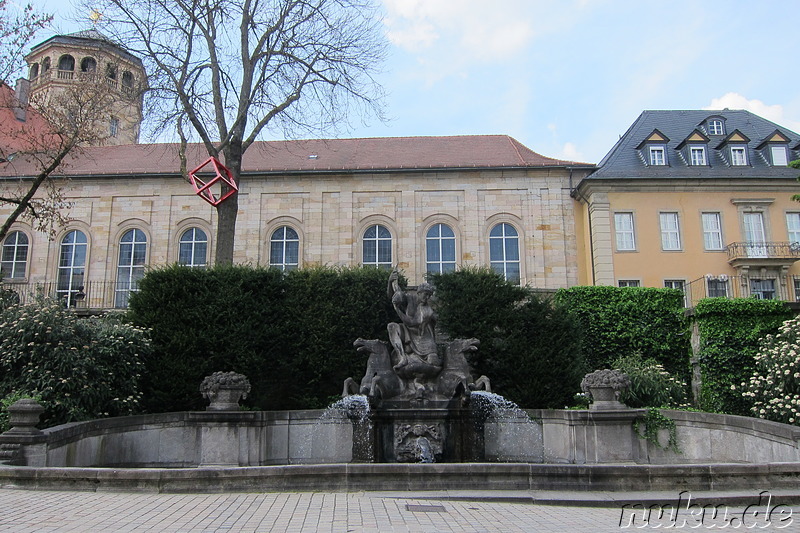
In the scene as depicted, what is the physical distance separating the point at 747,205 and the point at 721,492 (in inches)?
1034

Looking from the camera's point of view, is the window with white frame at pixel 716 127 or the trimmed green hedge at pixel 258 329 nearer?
the trimmed green hedge at pixel 258 329

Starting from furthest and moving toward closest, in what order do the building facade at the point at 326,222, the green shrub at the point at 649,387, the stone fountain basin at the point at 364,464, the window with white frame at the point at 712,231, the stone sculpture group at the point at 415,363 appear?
1. the building facade at the point at 326,222
2. the window with white frame at the point at 712,231
3. the green shrub at the point at 649,387
4. the stone sculpture group at the point at 415,363
5. the stone fountain basin at the point at 364,464

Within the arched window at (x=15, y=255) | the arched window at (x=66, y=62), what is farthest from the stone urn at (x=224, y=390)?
the arched window at (x=66, y=62)

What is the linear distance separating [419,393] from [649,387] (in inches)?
282

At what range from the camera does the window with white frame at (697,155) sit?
3281 cm

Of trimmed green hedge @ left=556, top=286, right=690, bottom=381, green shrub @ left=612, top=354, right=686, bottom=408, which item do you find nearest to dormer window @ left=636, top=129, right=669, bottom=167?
trimmed green hedge @ left=556, top=286, right=690, bottom=381

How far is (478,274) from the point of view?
19.8m

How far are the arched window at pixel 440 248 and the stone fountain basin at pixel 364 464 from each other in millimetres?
17657

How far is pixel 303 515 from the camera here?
24.3 feet

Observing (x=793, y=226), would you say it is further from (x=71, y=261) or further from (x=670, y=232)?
(x=71, y=261)

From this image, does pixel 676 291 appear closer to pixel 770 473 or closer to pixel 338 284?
pixel 338 284

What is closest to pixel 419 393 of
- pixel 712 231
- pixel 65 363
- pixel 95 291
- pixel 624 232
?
pixel 65 363

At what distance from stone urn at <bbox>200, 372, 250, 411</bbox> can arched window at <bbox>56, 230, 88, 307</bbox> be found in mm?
22328

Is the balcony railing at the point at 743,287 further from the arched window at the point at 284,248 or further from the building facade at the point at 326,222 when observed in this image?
the arched window at the point at 284,248
